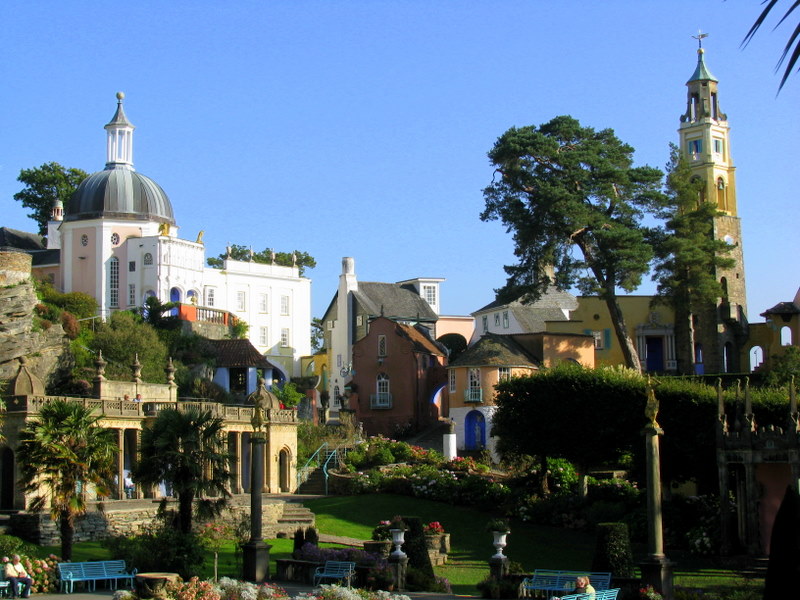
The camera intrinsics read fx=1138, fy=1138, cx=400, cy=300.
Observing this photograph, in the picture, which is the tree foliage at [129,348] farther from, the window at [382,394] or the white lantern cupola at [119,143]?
the white lantern cupola at [119,143]

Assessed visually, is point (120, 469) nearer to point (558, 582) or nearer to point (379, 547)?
point (379, 547)

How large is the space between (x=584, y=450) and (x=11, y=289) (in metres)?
29.6

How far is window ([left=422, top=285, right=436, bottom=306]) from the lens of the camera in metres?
79.0

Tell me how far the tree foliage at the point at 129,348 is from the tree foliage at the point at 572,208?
18.8 metres

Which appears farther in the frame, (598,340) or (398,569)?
(598,340)

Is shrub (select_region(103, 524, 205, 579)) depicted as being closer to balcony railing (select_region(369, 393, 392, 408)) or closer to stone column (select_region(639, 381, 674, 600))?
stone column (select_region(639, 381, 674, 600))

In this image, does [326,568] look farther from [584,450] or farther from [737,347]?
[737,347]

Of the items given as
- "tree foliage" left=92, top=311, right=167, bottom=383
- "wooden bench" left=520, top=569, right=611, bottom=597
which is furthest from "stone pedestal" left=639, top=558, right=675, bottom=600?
"tree foliage" left=92, top=311, right=167, bottom=383

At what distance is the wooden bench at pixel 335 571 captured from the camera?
2697 centimetres

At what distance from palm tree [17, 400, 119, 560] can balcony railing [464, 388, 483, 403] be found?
29.8 m

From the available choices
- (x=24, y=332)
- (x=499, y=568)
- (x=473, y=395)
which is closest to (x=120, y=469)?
(x=24, y=332)

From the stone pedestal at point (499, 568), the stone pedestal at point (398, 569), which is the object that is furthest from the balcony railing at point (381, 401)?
the stone pedestal at point (499, 568)

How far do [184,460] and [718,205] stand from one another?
4952 centimetres

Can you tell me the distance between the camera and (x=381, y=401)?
65.2 m
